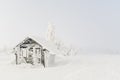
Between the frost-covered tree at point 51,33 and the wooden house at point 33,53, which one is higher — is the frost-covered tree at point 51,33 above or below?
above

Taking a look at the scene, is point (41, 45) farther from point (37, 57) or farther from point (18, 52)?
point (18, 52)

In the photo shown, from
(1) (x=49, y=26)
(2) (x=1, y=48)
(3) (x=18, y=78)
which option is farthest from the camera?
(2) (x=1, y=48)

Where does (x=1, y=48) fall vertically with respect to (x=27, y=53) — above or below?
below

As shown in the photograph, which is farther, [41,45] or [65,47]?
[65,47]

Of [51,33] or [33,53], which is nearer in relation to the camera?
[33,53]

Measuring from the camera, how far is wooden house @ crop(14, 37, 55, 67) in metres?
32.5

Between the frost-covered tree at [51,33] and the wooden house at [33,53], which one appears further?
the frost-covered tree at [51,33]

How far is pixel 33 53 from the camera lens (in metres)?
33.3

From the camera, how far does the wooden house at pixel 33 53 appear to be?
32.5 meters

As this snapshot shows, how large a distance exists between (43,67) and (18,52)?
497cm

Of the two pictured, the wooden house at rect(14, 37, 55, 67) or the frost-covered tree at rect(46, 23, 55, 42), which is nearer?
the wooden house at rect(14, 37, 55, 67)

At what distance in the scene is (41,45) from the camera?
3266cm

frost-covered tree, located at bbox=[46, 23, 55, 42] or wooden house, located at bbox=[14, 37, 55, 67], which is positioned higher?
frost-covered tree, located at bbox=[46, 23, 55, 42]

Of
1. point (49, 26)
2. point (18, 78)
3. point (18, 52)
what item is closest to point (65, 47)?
point (49, 26)
